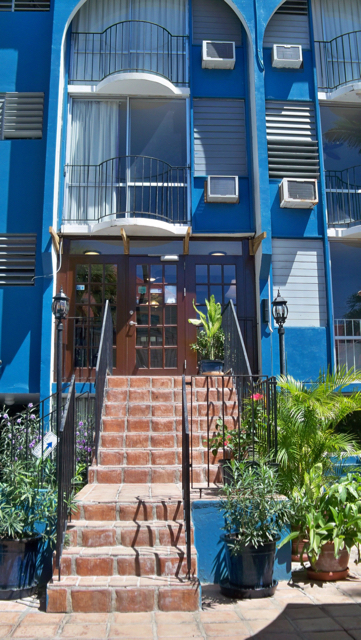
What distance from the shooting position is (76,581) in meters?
4.19

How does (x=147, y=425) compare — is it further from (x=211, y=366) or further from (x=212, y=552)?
(x=212, y=552)

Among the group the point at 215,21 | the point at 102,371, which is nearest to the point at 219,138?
the point at 215,21

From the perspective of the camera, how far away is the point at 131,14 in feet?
32.3

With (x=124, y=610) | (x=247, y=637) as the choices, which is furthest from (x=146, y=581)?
(x=247, y=637)

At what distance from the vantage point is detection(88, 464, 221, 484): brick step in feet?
18.3

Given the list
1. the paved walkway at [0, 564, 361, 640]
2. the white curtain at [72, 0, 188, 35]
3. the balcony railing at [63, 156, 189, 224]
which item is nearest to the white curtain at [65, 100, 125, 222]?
the balcony railing at [63, 156, 189, 224]

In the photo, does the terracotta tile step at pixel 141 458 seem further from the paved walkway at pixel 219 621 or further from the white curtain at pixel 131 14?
the white curtain at pixel 131 14

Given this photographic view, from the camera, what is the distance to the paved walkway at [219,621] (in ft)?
12.1

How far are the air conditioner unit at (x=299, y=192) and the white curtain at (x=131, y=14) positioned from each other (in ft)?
11.6

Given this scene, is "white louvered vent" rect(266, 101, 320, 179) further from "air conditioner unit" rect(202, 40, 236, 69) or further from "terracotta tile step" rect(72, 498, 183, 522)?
"terracotta tile step" rect(72, 498, 183, 522)

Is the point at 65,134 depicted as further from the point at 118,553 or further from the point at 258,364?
the point at 118,553

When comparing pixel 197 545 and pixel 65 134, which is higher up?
pixel 65 134

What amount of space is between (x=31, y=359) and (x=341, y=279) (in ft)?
23.9

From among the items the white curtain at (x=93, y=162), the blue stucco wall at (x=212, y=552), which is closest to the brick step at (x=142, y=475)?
the blue stucco wall at (x=212, y=552)
